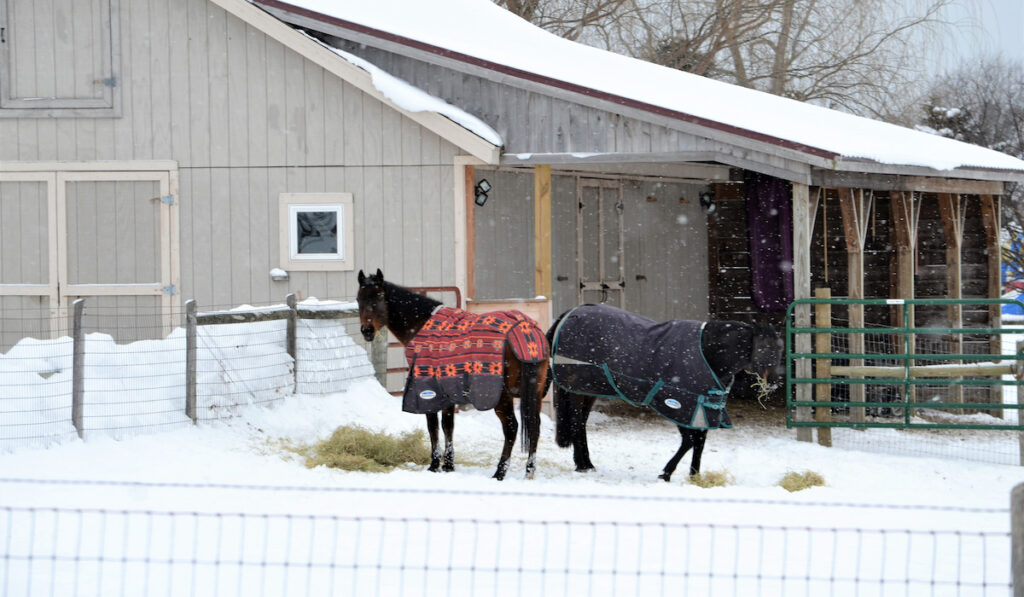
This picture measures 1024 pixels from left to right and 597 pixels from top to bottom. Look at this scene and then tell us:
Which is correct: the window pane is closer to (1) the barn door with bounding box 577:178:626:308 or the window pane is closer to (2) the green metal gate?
(1) the barn door with bounding box 577:178:626:308

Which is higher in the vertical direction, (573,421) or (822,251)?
(822,251)

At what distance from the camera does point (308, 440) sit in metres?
8.28

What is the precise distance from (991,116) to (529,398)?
21.1 metres

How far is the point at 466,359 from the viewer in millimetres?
7156

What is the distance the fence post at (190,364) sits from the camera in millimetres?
7993

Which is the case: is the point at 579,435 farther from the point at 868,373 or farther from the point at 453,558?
the point at 868,373

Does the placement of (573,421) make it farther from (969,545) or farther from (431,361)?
(969,545)

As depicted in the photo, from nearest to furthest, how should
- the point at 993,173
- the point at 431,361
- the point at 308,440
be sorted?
the point at 431,361, the point at 308,440, the point at 993,173

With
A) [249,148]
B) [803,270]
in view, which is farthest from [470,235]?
[803,270]

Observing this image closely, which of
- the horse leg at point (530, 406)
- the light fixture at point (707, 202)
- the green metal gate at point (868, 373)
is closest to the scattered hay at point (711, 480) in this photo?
the horse leg at point (530, 406)

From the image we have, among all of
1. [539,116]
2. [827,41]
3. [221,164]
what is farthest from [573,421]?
[827,41]

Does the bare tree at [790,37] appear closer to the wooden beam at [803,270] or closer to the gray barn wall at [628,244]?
the gray barn wall at [628,244]

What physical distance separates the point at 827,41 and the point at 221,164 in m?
16.4

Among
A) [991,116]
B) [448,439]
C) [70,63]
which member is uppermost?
[991,116]
